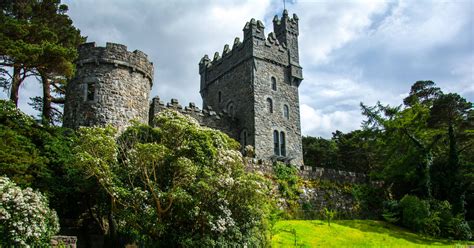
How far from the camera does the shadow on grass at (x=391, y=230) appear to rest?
2097 centimetres

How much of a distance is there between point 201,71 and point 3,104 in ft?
83.4

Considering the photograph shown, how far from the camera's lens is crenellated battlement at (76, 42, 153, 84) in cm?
2052

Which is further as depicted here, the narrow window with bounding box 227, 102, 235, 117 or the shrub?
the narrow window with bounding box 227, 102, 235, 117

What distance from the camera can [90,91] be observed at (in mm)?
20375

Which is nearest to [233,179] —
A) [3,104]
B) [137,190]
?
[137,190]

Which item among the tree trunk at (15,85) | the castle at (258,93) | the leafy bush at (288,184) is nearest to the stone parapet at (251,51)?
the castle at (258,93)

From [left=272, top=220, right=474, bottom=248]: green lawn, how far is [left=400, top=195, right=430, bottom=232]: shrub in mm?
569

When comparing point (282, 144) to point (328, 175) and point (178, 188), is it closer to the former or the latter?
point (328, 175)

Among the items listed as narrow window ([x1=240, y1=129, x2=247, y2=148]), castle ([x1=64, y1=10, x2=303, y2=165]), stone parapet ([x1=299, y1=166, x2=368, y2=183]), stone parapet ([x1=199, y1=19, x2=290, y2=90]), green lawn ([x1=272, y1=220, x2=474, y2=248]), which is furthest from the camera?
stone parapet ([x1=199, y1=19, x2=290, y2=90])

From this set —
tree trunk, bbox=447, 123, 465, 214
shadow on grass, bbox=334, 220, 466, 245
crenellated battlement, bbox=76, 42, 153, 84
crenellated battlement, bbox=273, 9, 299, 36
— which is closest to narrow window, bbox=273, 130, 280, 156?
crenellated battlement, bbox=273, 9, 299, 36

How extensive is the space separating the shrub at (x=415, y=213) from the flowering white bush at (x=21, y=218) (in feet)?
58.0

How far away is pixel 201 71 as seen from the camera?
3959 cm

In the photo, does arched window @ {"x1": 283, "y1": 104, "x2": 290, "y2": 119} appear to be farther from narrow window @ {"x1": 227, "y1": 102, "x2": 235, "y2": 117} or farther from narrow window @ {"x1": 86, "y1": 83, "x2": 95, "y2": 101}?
narrow window @ {"x1": 86, "y1": 83, "x2": 95, "y2": 101}

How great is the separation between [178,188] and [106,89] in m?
8.28
